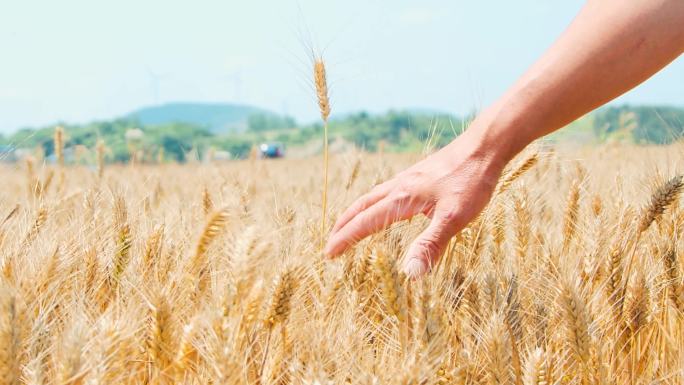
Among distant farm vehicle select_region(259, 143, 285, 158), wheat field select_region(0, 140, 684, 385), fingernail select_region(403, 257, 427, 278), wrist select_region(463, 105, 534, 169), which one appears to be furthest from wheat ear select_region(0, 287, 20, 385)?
distant farm vehicle select_region(259, 143, 285, 158)

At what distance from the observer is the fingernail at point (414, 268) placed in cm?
143

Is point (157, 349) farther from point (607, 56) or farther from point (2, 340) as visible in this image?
point (607, 56)

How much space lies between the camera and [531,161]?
6.03ft

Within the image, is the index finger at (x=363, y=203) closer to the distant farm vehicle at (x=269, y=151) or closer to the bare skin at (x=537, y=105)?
the bare skin at (x=537, y=105)

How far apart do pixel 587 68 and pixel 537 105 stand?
12cm

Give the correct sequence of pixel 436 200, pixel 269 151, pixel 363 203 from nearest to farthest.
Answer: pixel 436 200 → pixel 363 203 → pixel 269 151

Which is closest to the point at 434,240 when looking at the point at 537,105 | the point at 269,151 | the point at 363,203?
the point at 363,203

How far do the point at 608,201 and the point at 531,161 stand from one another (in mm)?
770

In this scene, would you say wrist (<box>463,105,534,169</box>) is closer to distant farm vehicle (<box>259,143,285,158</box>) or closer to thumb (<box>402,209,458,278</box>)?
thumb (<box>402,209,458,278</box>)

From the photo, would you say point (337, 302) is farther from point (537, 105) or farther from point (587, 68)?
point (587, 68)

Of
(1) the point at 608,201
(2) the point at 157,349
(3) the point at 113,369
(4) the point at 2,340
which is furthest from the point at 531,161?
(4) the point at 2,340

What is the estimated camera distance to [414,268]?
144 centimetres

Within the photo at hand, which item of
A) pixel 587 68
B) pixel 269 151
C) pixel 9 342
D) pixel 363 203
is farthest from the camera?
pixel 269 151

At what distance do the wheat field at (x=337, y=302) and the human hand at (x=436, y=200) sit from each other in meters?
0.06
